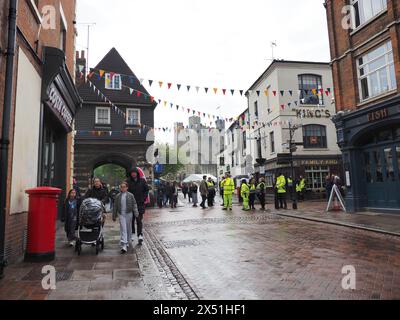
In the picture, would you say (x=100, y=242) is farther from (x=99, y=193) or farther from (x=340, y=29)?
(x=340, y=29)

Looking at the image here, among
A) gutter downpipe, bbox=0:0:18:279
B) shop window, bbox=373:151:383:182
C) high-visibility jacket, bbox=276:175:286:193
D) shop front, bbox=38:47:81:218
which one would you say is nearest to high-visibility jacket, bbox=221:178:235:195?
high-visibility jacket, bbox=276:175:286:193

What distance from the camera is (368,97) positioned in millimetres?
13750

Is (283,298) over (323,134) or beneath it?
beneath

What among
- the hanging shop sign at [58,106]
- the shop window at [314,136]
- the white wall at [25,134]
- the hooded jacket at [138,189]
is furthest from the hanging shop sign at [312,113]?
the white wall at [25,134]

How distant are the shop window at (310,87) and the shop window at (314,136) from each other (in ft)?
6.55

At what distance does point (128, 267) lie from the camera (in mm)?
5656

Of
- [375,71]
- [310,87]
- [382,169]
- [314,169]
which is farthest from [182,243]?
[310,87]

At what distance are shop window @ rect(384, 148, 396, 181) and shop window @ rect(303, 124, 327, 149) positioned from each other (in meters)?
13.1

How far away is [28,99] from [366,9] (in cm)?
1378

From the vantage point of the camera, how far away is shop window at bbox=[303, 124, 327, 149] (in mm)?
25969

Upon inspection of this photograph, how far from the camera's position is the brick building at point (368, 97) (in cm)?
1240

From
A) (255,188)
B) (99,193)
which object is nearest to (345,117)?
(255,188)

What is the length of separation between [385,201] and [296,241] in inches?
282

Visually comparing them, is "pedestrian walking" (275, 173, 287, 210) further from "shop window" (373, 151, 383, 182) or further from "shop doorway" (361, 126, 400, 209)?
"shop window" (373, 151, 383, 182)
